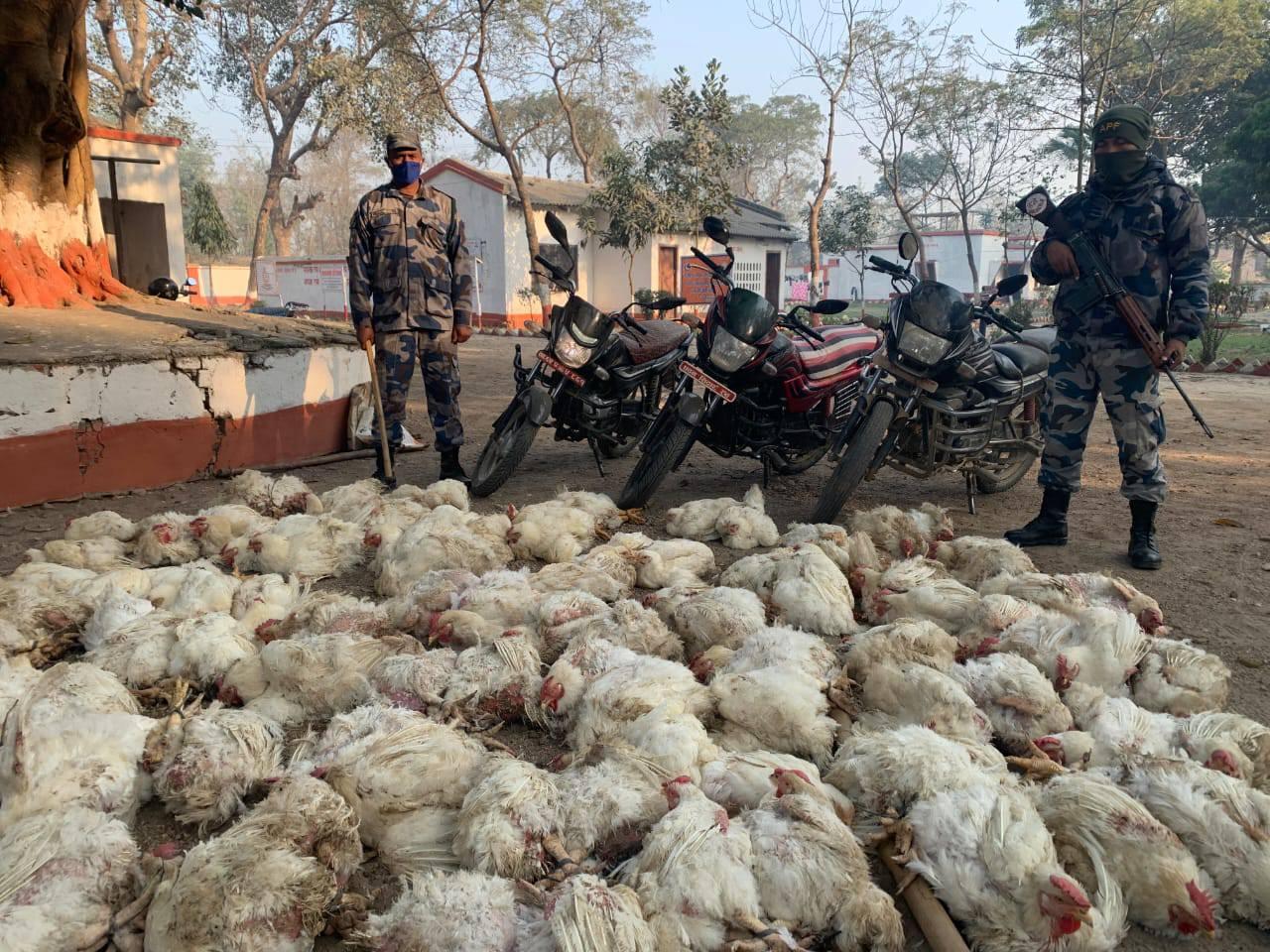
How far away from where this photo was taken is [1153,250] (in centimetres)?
416

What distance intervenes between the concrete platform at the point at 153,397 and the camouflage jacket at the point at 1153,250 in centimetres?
505

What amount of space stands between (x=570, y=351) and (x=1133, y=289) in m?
3.05

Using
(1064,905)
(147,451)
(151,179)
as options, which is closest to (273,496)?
(147,451)

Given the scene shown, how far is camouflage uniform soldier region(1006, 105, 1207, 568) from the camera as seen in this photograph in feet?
13.4

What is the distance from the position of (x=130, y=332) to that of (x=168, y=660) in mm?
3936

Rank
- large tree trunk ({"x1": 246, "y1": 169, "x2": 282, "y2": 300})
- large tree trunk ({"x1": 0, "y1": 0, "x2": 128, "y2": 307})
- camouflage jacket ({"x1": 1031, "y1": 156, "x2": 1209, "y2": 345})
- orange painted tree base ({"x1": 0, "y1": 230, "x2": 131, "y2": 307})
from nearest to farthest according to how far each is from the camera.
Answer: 1. camouflage jacket ({"x1": 1031, "y1": 156, "x2": 1209, "y2": 345})
2. large tree trunk ({"x1": 0, "y1": 0, "x2": 128, "y2": 307})
3. orange painted tree base ({"x1": 0, "y1": 230, "x2": 131, "y2": 307})
4. large tree trunk ({"x1": 246, "y1": 169, "x2": 282, "y2": 300})

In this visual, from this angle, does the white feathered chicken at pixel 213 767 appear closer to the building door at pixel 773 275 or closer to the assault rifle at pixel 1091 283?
the assault rifle at pixel 1091 283

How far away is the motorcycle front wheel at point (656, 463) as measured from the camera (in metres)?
4.83

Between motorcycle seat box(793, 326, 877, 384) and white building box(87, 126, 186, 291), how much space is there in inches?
426

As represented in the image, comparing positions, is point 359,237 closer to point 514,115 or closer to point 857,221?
point 857,221

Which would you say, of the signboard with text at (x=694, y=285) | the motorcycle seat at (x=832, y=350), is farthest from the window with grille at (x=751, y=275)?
the motorcycle seat at (x=832, y=350)

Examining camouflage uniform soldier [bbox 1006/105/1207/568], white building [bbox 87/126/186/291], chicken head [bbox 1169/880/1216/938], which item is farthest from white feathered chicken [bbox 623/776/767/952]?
white building [bbox 87/126/186/291]

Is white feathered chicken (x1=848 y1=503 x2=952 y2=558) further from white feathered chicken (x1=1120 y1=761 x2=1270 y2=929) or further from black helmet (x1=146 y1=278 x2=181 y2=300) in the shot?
black helmet (x1=146 y1=278 x2=181 y2=300)

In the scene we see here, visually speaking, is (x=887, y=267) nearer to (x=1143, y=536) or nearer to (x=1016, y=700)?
(x=1143, y=536)
